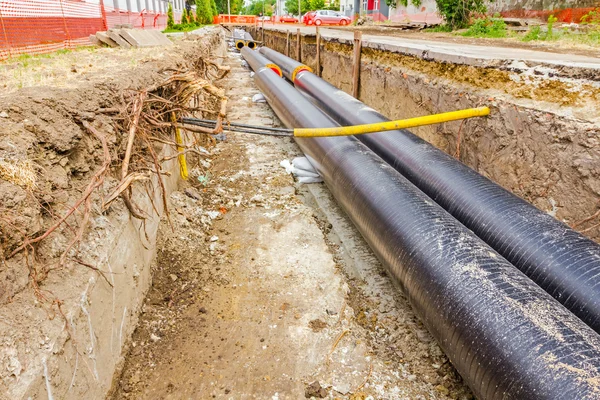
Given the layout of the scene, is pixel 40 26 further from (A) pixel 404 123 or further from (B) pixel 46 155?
(A) pixel 404 123

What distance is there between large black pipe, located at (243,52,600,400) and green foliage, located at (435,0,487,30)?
41.6ft

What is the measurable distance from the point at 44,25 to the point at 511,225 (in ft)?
36.0

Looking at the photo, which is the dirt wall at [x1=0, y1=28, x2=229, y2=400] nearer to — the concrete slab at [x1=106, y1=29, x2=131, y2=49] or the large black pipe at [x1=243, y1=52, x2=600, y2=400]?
the large black pipe at [x1=243, y1=52, x2=600, y2=400]

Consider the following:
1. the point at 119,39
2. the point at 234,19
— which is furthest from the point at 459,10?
the point at 234,19

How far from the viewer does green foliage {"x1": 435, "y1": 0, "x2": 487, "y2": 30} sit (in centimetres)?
1310

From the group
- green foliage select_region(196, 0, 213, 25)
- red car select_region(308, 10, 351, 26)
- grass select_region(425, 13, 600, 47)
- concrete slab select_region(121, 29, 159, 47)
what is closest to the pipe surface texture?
concrete slab select_region(121, 29, 159, 47)

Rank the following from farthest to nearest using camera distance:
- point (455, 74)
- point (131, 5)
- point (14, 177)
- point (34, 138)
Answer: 1. point (131, 5)
2. point (455, 74)
3. point (34, 138)
4. point (14, 177)

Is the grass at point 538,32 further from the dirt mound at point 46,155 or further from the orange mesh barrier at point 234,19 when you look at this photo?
the orange mesh barrier at point 234,19

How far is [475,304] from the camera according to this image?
203 cm

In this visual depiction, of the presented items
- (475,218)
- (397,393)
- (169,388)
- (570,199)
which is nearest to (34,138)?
(169,388)

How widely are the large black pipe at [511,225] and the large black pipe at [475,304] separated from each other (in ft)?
0.80

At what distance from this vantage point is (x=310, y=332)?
9.37 feet

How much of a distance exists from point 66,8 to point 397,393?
1269 cm

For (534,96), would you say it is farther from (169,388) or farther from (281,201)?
(169,388)
